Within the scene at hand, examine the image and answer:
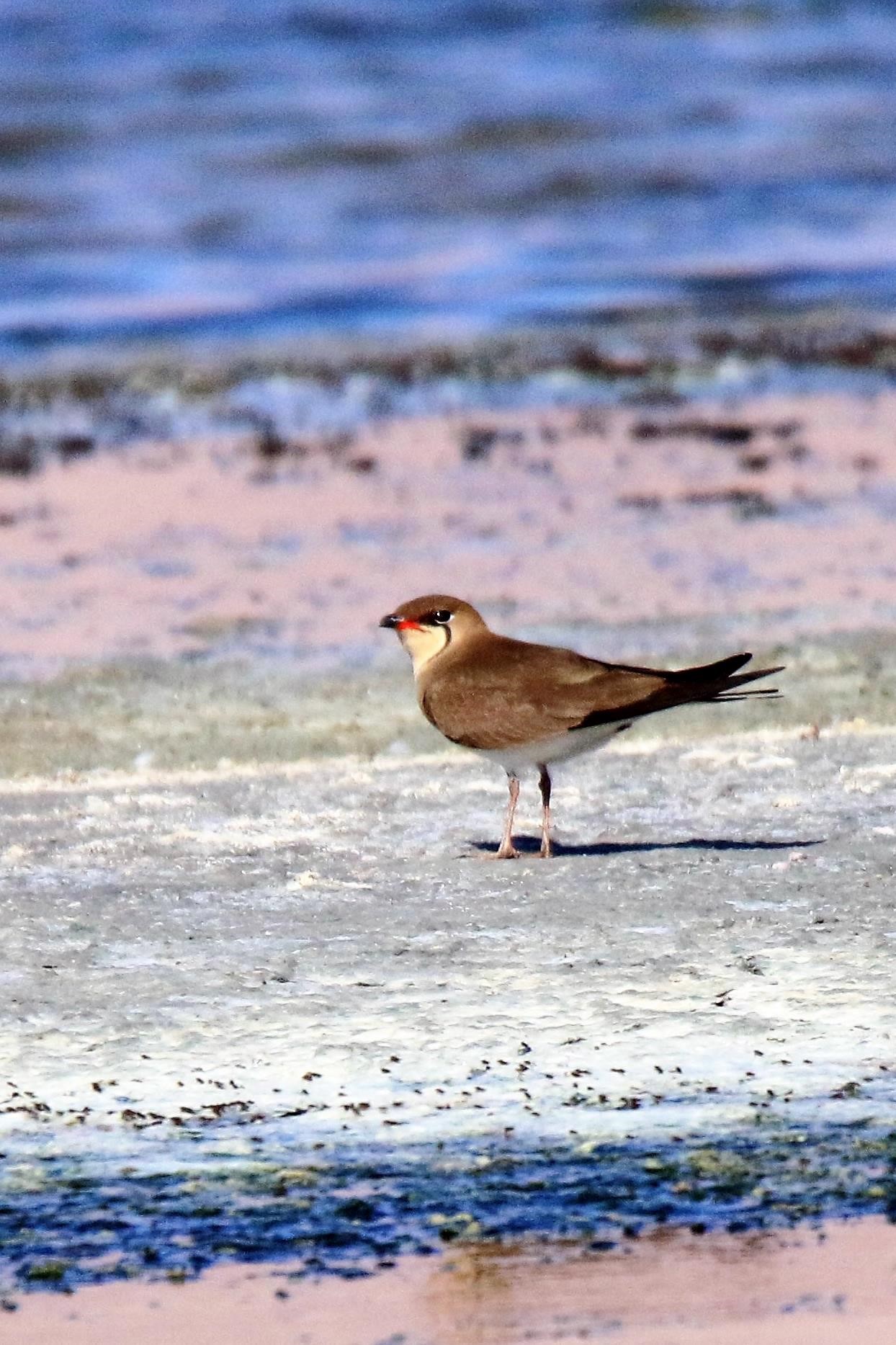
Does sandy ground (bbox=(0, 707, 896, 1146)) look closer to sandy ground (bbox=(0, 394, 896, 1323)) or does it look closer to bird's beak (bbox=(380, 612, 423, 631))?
sandy ground (bbox=(0, 394, 896, 1323))

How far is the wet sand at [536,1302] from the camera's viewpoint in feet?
11.2

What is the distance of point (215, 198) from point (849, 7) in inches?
676

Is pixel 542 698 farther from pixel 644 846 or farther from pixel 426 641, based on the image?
pixel 426 641

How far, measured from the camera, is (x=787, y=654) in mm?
8781

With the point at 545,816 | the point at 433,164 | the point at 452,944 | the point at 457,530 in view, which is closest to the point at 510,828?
the point at 545,816

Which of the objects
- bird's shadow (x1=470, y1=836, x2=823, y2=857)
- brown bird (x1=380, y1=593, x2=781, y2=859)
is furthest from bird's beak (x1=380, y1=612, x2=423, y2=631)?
bird's shadow (x1=470, y1=836, x2=823, y2=857)

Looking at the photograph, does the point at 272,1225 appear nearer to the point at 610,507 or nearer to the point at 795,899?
the point at 795,899

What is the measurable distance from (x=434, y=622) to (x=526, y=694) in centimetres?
53

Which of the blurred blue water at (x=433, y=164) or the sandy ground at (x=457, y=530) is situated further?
the blurred blue water at (x=433, y=164)

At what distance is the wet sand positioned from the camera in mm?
3418

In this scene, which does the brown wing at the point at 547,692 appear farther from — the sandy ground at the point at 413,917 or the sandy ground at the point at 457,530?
the sandy ground at the point at 457,530

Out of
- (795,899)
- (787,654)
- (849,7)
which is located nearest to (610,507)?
(787,654)

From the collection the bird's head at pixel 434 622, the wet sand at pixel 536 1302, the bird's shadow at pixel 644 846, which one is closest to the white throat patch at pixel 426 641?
the bird's head at pixel 434 622

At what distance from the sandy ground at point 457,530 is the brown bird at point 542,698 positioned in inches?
96.2
